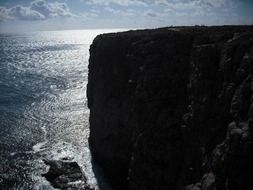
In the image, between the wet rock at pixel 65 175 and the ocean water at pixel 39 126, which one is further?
the ocean water at pixel 39 126

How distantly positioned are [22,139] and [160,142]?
47078 millimetres

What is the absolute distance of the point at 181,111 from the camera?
3703 cm

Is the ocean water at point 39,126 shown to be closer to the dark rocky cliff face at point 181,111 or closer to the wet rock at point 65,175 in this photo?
the wet rock at point 65,175


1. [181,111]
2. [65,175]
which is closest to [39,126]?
[65,175]

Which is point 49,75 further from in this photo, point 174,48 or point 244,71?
point 244,71

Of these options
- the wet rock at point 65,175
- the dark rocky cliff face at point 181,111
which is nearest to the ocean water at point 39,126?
the wet rock at point 65,175

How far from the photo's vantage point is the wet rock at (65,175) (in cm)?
5338

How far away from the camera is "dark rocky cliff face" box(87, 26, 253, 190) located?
2530cm

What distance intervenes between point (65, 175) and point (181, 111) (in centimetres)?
2955

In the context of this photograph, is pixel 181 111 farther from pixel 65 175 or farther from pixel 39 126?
pixel 39 126

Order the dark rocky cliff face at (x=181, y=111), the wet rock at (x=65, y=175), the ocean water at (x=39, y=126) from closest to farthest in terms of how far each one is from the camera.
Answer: the dark rocky cliff face at (x=181, y=111)
the wet rock at (x=65, y=175)
the ocean water at (x=39, y=126)

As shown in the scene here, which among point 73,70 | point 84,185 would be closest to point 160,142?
point 84,185

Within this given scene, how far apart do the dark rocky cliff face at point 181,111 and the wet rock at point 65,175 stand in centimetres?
528

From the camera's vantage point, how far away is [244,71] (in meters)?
26.2
